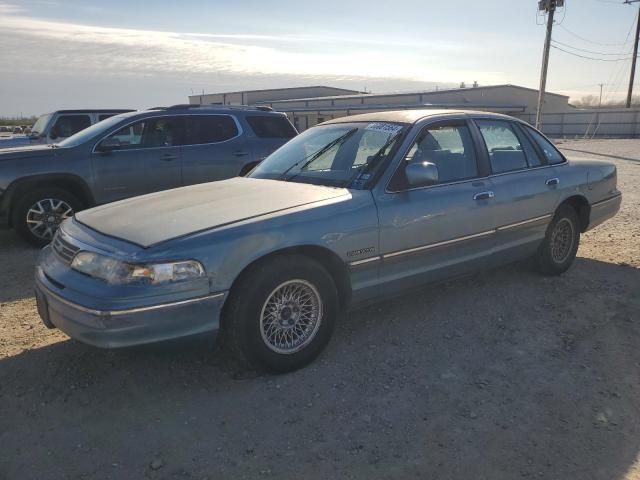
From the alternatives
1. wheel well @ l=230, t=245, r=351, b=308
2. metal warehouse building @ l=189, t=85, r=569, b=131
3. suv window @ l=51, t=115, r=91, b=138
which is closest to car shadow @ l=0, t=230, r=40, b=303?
wheel well @ l=230, t=245, r=351, b=308

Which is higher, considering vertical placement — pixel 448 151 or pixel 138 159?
pixel 448 151

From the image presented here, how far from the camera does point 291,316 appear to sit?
356 centimetres

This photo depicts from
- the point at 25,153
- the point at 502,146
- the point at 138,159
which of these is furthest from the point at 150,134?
the point at 502,146

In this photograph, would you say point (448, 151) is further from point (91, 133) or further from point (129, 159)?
point (91, 133)

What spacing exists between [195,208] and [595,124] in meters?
48.0

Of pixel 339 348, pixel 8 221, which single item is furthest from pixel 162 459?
pixel 8 221

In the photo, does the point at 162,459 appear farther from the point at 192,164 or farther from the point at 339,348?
the point at 192,164

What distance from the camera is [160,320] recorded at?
3031 mm

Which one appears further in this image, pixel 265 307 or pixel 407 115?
pixel 407 115

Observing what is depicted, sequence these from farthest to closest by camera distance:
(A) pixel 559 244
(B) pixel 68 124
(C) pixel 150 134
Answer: (B) pixel 68 124, (C) pixel 150 134, (A) pixel 559 244

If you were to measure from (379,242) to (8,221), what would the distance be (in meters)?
5.17

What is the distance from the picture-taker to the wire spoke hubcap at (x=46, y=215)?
684 cm

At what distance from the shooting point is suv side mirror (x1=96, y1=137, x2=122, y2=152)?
23.9 ft

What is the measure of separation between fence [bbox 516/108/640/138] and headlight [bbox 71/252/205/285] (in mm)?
45463
